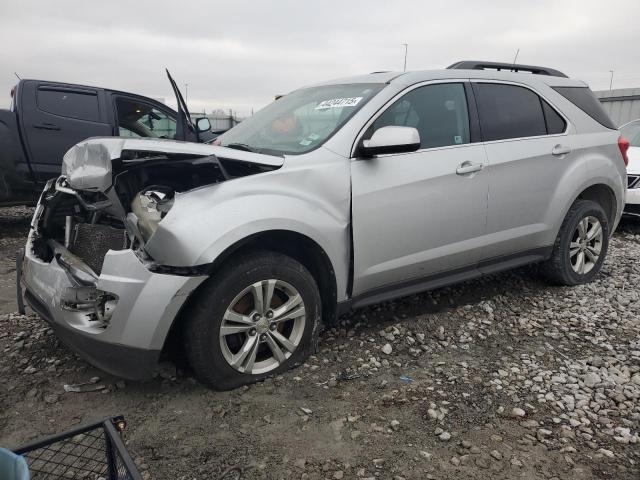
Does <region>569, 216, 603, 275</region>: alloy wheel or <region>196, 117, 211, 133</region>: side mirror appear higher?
<region>196, 117, 211, 133</region>: side mirror

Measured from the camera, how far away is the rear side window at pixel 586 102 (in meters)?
4.01

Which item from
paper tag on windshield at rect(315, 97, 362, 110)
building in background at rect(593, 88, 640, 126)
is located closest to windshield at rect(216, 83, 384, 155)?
paper tag on windshield at rect(315, 97, 362, 110)

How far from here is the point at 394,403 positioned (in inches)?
102

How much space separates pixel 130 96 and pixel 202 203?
4.94 m

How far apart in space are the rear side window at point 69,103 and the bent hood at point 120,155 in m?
3.98

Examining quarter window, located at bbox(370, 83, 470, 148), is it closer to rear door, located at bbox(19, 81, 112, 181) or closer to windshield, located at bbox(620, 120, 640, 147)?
rear door, located at bbox(19, 81, 112, 181)

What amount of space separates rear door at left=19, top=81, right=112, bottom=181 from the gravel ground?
288 centimetres

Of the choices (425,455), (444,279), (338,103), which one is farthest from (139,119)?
(425,455)

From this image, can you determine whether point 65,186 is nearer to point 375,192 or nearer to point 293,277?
point 293,277

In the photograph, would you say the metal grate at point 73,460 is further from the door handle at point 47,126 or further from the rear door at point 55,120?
the door handle at point 47,126

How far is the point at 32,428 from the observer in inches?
93.6

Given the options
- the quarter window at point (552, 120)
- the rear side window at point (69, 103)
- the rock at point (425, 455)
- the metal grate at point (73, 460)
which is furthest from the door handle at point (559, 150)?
the rear side window at point (69, 103)

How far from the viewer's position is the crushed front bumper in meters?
2.31

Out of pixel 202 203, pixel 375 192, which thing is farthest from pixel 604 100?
pixel 202 203
